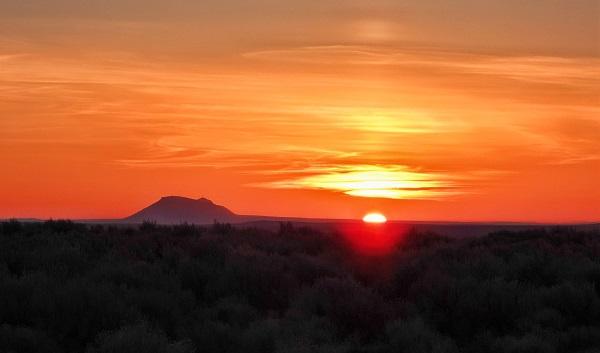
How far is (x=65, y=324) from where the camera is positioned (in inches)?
681

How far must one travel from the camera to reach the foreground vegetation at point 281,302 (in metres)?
17.0

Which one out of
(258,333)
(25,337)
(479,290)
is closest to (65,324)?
(25,337)

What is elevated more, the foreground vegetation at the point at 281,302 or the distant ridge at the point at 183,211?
the distant ridge at the point at 183,211

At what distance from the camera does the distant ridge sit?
185 metres

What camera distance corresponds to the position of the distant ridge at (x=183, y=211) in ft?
608

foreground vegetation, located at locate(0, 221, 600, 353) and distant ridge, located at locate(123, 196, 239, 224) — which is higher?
distant ridge, located at locate(123, 196, 239, 224)

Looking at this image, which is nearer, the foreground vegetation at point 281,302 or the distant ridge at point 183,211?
the foreground vegetation at point 281,302

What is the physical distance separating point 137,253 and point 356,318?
9.40 metres

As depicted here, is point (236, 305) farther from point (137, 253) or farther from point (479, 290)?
point (137, 253)

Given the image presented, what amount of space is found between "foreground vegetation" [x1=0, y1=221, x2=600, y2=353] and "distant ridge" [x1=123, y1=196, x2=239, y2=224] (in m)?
158

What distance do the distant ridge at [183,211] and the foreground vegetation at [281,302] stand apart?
15762cm

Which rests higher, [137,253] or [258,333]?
[137,253]

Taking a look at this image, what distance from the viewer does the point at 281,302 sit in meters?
21.6

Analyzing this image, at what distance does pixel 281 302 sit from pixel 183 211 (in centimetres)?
16917
